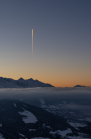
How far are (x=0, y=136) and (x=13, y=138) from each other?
20856 mm

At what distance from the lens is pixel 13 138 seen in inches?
7549

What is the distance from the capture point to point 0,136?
580 ft

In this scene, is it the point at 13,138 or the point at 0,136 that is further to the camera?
the point at 13,138
